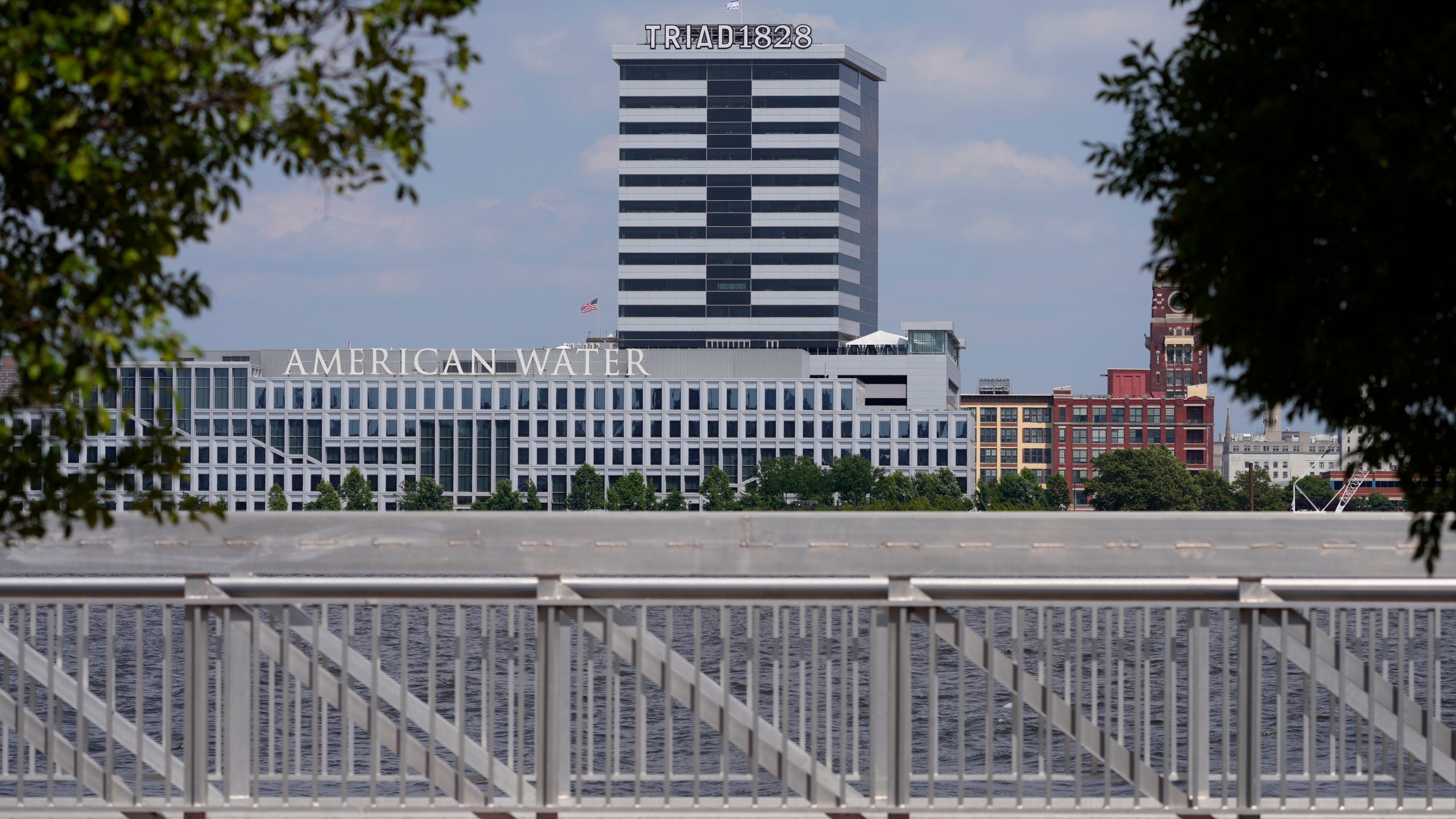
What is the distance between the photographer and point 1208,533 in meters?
6.42

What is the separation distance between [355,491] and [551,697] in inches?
5187

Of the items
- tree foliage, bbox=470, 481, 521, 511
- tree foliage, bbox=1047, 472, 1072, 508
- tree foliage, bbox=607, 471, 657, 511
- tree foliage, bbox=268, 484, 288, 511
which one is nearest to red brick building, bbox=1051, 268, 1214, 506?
tree foliage, bbox=1047, 472, 1072, 508

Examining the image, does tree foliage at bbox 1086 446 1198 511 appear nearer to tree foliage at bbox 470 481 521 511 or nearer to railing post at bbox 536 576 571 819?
tree foliage at bbox 470 481 521 511

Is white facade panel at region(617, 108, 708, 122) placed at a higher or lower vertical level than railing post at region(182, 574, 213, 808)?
higher

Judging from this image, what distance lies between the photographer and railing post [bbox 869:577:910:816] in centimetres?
598

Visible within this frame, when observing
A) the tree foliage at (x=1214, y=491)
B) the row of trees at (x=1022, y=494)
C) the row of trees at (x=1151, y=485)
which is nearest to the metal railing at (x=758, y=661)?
the row of trees at (x=1022, y=494)

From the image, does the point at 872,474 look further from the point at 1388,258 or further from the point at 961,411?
the point at 1388,258

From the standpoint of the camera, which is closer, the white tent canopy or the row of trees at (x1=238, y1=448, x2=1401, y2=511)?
the row of trees at (x1=238, y1=448, x2=1401, y2=511)

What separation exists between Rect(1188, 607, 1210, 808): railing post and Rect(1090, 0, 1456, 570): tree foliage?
169cm

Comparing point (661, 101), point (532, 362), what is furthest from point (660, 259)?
point (532, 362)

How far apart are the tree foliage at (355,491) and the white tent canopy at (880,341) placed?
49.8 meters

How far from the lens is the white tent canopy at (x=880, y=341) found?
14700 centimetres

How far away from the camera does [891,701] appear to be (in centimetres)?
602

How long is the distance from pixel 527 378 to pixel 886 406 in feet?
115
